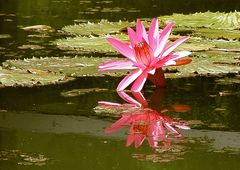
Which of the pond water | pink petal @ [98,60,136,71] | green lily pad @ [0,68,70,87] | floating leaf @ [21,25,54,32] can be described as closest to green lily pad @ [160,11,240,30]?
floating leaf @ [21,25,54,32]

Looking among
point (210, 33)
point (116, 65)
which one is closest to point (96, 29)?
point (210, 33)

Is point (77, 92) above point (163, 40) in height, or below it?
below

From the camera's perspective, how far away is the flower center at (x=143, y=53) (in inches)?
68.0

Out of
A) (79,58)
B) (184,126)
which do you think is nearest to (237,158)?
(184,126)

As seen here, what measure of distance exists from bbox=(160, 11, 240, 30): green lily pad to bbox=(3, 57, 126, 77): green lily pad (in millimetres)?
767

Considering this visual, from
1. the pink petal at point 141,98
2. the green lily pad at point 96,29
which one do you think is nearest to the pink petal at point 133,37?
the pink petal at point 141,98

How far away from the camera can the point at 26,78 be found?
1.91 metres

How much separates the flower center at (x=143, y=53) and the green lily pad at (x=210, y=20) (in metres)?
1.14

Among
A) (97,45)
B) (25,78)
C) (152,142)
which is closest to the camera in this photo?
(152,142)

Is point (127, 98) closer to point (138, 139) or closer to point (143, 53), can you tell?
point (143, 53)

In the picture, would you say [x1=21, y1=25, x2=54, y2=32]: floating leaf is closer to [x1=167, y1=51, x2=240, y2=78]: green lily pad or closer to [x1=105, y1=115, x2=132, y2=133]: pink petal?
[x1=167, y1=51, x2=240, y2=78]: green lily pad

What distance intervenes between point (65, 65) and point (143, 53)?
45cm

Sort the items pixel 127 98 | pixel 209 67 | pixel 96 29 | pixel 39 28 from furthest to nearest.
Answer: pixel 39 28, pixel 96 29, pixel 209 67, pixel 127 98

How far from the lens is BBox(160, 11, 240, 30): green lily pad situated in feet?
9.48
